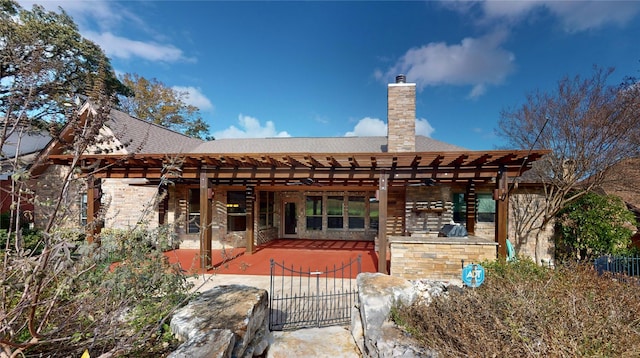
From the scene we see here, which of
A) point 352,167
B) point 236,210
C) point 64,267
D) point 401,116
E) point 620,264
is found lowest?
point 620,264

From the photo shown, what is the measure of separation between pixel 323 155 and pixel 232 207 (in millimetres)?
6372

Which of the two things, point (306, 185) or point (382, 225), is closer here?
point (382, 225)

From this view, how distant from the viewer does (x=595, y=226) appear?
875 cm

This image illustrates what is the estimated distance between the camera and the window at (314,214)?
504 inches

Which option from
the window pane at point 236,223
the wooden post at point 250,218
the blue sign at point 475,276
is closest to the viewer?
the blue sign at point 475,276

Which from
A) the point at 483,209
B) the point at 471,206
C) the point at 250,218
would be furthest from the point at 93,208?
the point at 483,209

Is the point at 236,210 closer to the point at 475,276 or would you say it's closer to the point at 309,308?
the point at 309,308

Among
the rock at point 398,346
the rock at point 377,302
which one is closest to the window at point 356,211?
the rock at point 377,302

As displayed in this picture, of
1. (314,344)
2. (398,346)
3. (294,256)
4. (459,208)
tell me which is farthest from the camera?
(459,208)

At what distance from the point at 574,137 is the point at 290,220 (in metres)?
11.2

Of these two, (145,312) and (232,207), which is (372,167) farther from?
(232,207)

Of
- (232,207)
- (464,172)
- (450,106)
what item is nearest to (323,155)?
(464,172)

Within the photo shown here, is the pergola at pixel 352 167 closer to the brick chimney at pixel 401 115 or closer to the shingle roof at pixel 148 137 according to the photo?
the shingle roof at pixel 148 137

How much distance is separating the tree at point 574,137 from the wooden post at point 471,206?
187 cm
